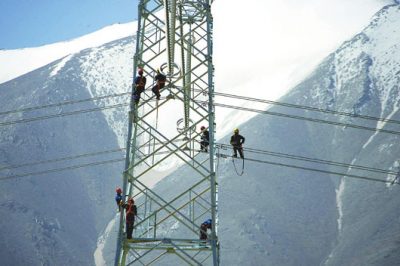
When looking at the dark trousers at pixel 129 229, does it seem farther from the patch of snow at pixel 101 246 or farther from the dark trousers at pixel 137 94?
the patch of snow at pixel 101 246

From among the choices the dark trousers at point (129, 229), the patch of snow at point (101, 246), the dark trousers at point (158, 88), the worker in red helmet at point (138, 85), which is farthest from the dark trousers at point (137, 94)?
the patch of snow at point (101, 246)

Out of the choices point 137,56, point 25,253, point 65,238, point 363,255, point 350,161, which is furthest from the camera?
point 350,161

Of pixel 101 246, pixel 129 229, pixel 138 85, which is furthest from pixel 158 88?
pixel 101 246

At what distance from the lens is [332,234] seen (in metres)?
170

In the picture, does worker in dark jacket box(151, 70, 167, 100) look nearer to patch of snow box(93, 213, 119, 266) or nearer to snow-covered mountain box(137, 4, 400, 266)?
snow-covered mountain box(137, 4, 400, 266)

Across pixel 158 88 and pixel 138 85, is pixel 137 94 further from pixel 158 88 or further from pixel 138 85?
pixel 158 88

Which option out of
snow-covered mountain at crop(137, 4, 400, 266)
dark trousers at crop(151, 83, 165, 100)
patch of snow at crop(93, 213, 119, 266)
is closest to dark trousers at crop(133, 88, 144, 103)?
dark trousers at crop(151, 83, 165, 100)

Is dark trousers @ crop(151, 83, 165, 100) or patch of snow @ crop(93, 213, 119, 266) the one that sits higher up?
dark trousers @ crop(151, 83, 165, 100)

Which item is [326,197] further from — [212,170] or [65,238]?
[212,170]

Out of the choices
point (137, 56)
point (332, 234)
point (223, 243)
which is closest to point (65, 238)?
point (223, 243)

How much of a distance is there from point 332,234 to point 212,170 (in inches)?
6216

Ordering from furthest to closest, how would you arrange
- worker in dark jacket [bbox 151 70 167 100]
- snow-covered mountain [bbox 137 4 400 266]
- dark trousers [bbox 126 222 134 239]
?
1. snow-covered mountain [bbox 137 4 400 266]
2. worker in dark jacket [bbox 151 70 167 100]
3. dark trousers [bbox 126 222 134 239]

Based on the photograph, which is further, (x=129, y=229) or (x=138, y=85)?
(x=138, y=85)

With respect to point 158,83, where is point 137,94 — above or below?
below
